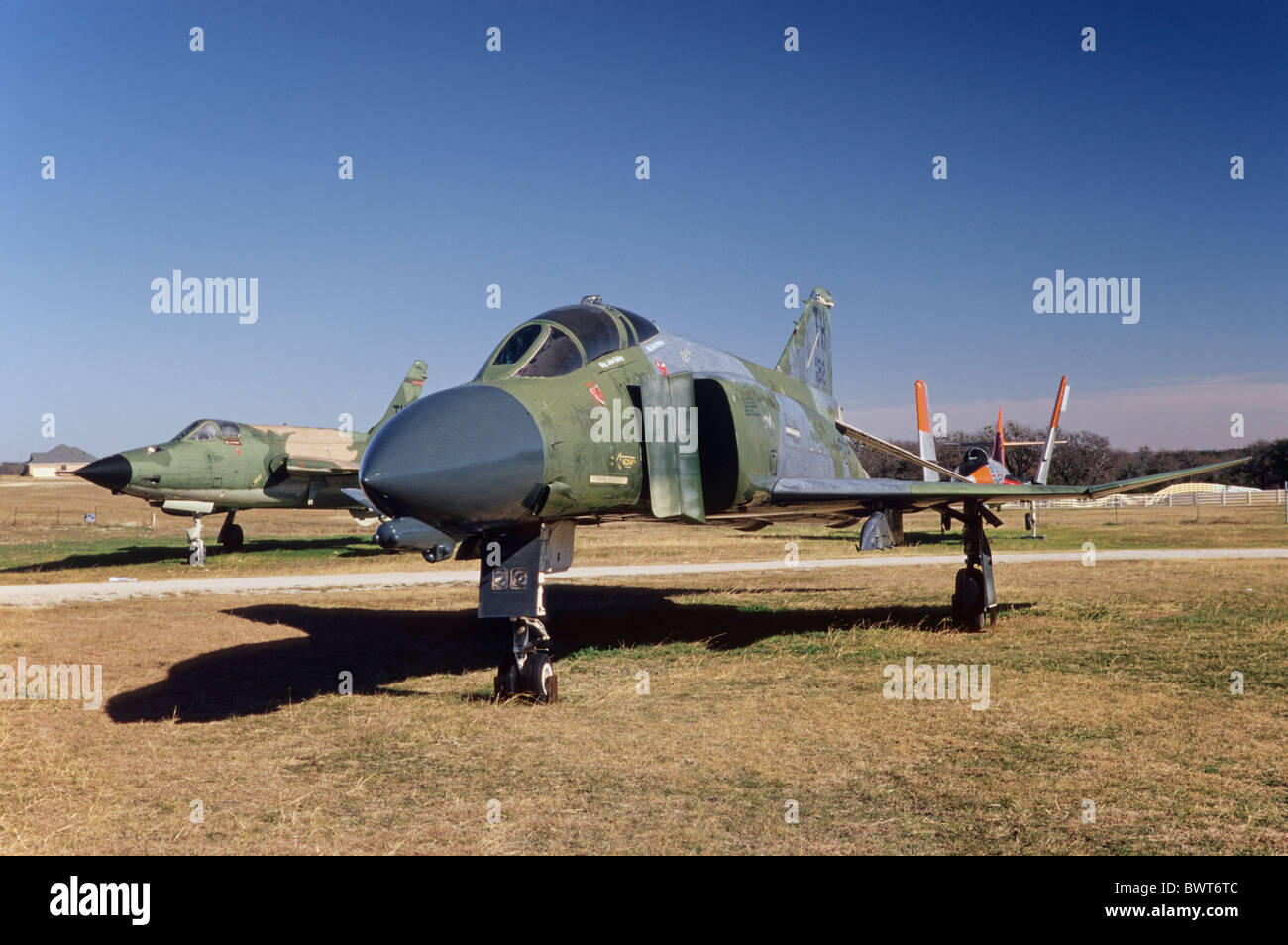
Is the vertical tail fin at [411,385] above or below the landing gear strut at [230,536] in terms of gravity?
above

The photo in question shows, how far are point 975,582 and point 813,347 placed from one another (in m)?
5.90

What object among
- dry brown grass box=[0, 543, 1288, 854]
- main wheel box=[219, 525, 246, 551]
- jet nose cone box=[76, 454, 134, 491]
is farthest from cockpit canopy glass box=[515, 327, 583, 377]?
main wheel box=[219, 525, 246, 551]

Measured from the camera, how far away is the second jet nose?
7.14 metres

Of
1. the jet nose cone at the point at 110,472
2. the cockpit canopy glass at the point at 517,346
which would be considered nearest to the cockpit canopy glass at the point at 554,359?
the cockpit canopy glass at the point at 517,346

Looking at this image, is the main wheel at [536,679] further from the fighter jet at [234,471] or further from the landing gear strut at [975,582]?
the fighter jet at [234,471]

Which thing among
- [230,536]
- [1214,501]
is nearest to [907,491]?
[230,536]

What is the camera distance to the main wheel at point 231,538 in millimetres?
31406

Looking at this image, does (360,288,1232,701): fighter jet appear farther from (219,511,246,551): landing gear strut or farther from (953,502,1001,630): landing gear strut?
(219,511,246,551): landing gear strut

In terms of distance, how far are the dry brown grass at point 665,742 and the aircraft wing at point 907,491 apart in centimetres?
→ 203

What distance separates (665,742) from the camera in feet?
25.4

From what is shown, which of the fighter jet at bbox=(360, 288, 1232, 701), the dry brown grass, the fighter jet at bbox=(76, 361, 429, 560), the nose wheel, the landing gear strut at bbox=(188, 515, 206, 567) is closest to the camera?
the dry brown grass

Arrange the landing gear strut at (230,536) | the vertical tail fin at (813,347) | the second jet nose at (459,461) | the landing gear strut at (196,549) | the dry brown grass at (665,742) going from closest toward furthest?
the dry brown grass at (665,742), the second jet nose at (459,461), the vertical tail fin at (813,347), the landing gear strut at (196,549), the landing gear strut at (230,536)

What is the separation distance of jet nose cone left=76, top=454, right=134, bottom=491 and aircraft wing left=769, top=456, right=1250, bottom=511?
835 inches
